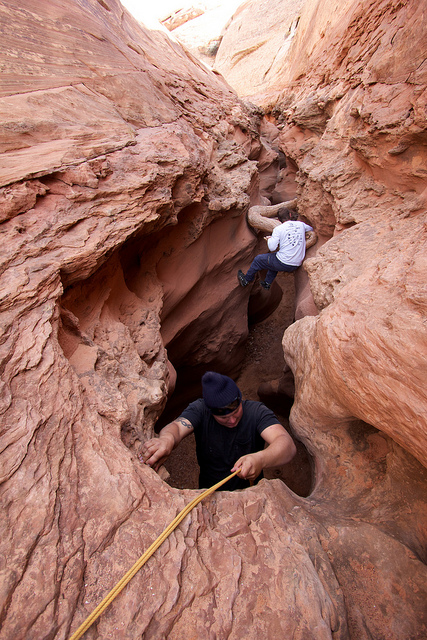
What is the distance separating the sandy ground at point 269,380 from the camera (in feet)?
12.9

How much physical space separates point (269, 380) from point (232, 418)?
2980mm

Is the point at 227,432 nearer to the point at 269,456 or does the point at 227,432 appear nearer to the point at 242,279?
the point at 269,456

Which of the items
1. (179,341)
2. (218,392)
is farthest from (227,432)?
(179,341)

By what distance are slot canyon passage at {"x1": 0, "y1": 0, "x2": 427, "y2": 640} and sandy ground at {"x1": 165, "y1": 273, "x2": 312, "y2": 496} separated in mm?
86

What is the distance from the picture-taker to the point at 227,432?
2533mm

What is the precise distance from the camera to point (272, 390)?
452cm

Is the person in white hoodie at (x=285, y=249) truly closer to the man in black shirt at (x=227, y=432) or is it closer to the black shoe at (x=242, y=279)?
the black shoe at (x=242, y=279)

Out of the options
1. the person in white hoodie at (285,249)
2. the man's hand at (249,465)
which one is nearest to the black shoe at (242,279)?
the person in white hoodie at (285,249)

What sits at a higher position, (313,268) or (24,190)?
(24,190)

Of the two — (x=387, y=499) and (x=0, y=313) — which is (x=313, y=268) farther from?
(x=0, y=313)

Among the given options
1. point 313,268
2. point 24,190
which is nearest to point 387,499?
point 313,268

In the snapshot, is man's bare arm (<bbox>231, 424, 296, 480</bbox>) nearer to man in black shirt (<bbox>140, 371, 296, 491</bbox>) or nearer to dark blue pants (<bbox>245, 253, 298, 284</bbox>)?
man in black shirt (<bbox>140, 371, 296, 491</bbox>)

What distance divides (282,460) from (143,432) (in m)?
0.98

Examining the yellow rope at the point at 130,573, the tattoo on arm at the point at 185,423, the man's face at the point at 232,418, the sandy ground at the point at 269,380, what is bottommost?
the sandy ground at the point at 269,380
